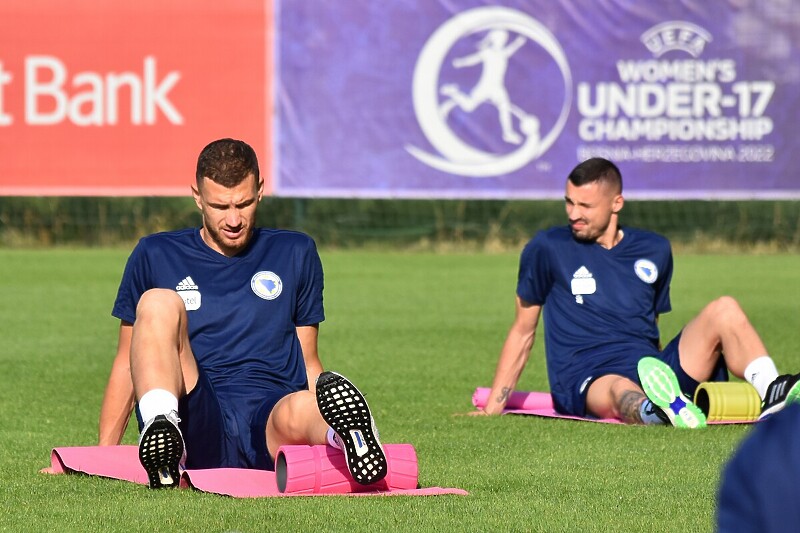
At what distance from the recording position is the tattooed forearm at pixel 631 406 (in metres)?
7.09

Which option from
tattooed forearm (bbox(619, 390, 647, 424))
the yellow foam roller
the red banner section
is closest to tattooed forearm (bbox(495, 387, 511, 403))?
tattooed forearm (bbox(619, 390, 647, 424))

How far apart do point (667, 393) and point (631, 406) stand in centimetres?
25

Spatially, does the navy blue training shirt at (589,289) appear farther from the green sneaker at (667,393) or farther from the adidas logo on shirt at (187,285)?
the adidas logo on shirt at (187,285)

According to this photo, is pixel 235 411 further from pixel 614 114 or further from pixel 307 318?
pixel 614 114

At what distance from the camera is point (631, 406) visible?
714cm

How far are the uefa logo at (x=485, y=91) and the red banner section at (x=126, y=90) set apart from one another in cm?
223

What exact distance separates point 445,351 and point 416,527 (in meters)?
6.90

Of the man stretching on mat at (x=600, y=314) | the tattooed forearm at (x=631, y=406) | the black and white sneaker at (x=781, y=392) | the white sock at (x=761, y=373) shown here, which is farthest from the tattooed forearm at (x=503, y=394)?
the black and white sneaker at (x=781, y=392)

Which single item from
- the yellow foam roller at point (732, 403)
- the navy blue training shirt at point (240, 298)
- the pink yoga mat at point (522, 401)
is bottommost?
the pink yoga mat at point (522, 401)

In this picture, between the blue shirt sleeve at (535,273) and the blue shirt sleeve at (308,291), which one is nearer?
the blue shirt sleeve at (308,291)

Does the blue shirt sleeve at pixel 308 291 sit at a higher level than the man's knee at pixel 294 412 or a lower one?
higher

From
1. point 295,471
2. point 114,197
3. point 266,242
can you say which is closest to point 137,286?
point 266,242

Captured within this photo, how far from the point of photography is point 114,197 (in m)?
21.9

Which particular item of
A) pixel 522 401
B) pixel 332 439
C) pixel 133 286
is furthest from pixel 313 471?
pixel 522 401
